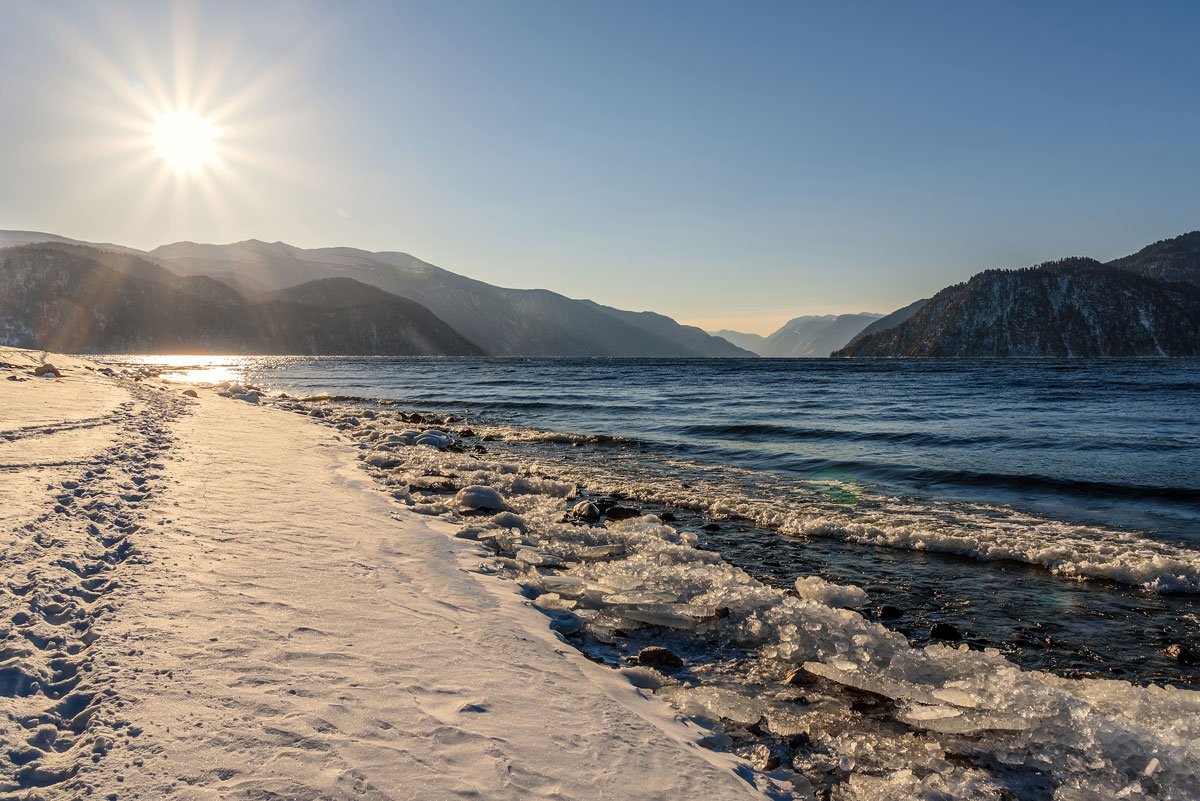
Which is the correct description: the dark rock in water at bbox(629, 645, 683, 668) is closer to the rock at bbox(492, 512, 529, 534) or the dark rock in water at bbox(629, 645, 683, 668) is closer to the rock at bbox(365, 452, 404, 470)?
the rock at bbox(492, 512, 529, 534)

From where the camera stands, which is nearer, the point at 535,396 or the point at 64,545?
the point at 64,545

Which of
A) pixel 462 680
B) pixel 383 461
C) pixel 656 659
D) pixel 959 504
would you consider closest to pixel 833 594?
pixel 656 659

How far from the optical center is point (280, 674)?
148 inches

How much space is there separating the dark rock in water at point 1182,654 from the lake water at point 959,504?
0.11m

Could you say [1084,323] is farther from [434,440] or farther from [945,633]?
[945,633]

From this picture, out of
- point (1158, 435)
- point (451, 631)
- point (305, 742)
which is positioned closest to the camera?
point (305, 742)

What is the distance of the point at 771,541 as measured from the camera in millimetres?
9828

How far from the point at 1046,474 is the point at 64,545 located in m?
18.7

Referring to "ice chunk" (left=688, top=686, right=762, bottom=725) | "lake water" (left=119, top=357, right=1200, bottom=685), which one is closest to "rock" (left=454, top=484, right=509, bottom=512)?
"lake water" (left=119, top=357, right=1200, bottom=685)

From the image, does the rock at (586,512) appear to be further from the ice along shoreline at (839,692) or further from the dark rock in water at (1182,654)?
the dark rock in water at (1182,654)

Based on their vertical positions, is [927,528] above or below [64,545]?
below

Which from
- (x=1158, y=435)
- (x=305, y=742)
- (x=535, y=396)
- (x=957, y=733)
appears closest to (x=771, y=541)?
(x=957, y=733)

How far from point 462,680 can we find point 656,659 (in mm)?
2013

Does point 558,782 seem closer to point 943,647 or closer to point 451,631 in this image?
point 451,631
